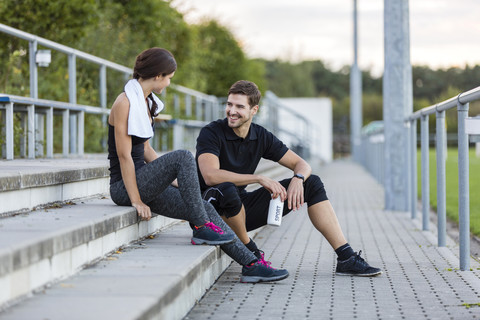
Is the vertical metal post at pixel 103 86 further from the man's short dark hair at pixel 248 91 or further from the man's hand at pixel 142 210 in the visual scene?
the man's hand at pixel 142 210

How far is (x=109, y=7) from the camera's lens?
1562 centimetres

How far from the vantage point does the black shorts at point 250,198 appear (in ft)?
16.3

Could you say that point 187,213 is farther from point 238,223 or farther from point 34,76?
point 34,76

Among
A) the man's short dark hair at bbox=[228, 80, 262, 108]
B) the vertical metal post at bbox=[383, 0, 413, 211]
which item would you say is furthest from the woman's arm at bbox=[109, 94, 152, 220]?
the vertical metal post at bbox=[383, 0, 413, 211]

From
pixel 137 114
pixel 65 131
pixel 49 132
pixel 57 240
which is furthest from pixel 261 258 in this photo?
pixel 65 131

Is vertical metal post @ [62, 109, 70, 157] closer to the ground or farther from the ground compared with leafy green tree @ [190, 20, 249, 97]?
closer to the ground

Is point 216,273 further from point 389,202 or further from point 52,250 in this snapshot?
point 389,202

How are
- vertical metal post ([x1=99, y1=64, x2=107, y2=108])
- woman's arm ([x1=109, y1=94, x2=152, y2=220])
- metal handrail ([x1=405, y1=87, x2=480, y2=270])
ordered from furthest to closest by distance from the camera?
vertical metal post ([x1=99, y1=64, x2=107, y2=108]) < metal handrail ([x1=405, y1=87, x2=480, y2=270]) < woman's arm ([x1=109, y1=94, x2=152, y2=220])

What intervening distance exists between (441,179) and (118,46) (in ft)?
27.7

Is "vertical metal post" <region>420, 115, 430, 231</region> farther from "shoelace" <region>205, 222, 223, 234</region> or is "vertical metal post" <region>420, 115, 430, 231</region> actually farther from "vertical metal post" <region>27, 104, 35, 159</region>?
"vertical metal post" <region>27, 104, 35, 159</region>

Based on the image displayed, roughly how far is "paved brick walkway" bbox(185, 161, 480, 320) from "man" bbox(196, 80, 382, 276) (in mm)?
232

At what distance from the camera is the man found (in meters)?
5.04

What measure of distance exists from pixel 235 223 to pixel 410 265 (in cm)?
142

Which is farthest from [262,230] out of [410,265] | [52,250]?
[52,250]
